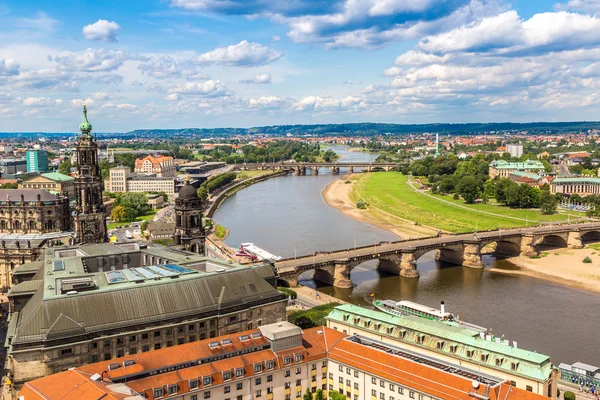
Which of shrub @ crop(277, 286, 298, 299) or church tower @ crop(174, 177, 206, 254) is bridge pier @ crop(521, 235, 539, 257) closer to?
shrub @ crop(277, 286, 298, 299)

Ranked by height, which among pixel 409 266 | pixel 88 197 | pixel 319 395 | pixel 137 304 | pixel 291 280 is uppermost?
pixel 88 197

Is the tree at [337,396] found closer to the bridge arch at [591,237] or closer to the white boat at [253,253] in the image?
the white boat at [253,253]

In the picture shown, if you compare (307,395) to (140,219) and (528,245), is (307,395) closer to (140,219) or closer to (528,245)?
(528,245)

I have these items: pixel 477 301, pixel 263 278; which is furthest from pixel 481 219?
pixel 263 278

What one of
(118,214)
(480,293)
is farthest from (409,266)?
(118,214)

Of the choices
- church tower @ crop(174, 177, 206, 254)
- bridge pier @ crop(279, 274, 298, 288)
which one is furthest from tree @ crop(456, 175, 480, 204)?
church tower @ crop(174, 177, 206, 254)

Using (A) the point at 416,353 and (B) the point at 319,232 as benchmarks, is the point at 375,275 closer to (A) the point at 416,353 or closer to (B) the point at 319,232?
(B) the point at 319,232
